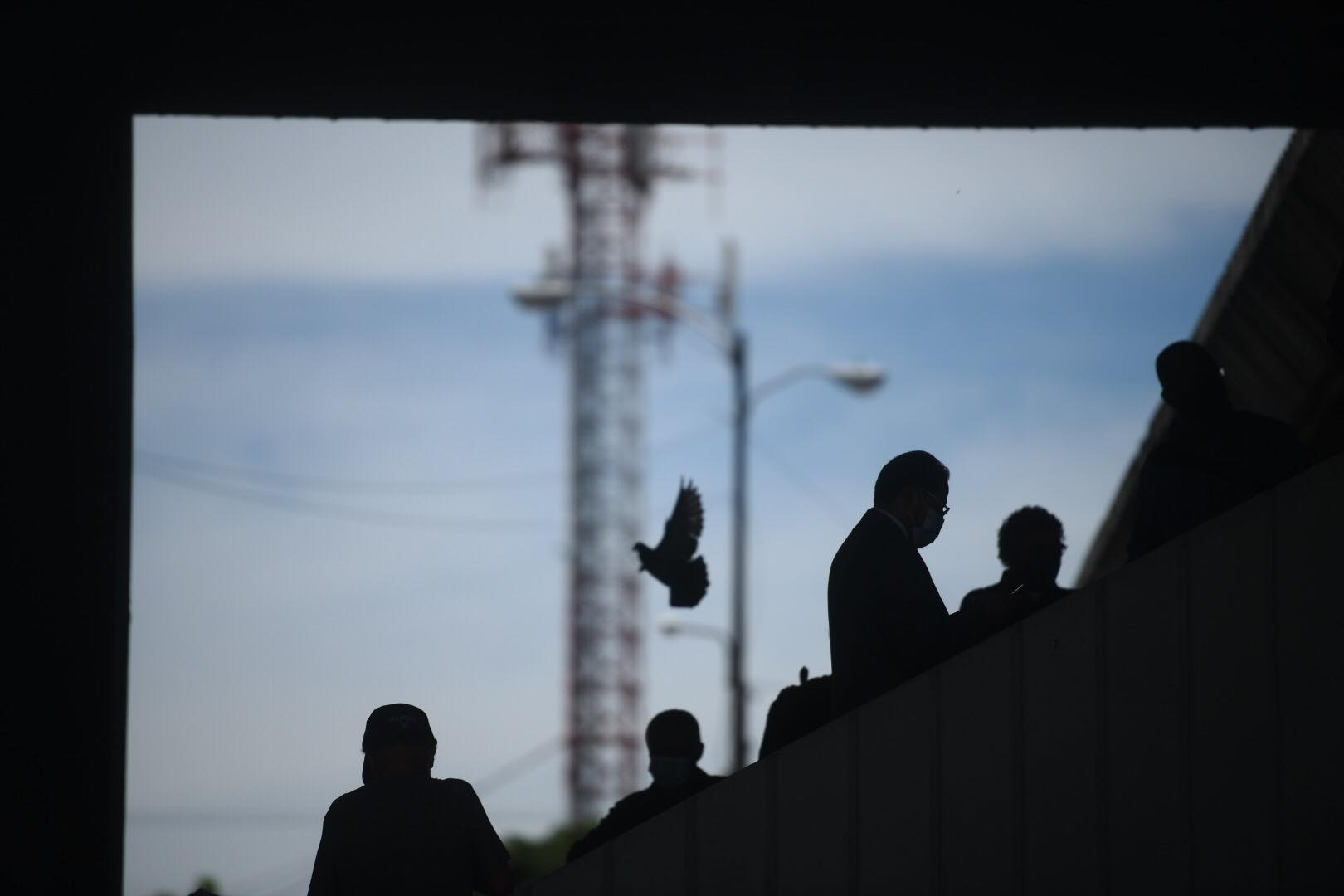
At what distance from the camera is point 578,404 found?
48.7 m

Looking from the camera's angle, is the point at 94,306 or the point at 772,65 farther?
the point at 772,65

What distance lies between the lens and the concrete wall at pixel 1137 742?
546cm

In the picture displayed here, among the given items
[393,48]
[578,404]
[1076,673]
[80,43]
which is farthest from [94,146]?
[578,404]

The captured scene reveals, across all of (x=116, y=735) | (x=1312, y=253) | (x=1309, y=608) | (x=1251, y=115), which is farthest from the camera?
(x=1312, y=253)

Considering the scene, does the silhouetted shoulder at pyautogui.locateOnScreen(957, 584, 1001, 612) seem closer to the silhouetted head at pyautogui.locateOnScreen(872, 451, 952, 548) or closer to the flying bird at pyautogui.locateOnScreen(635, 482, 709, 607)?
Answer: the silhouetted head at pyautogui.locateOnScreen(872, 451, 952, 548)

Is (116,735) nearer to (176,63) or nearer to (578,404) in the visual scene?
(176,63)

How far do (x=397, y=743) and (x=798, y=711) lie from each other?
5.26 ft

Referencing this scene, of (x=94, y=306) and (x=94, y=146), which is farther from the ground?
(x=94, y=146)

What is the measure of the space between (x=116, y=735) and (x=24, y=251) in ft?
6.90

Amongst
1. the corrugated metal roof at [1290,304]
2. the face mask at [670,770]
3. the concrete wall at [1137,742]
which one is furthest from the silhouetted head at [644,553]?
the corrugated metal roof at [1290,304]

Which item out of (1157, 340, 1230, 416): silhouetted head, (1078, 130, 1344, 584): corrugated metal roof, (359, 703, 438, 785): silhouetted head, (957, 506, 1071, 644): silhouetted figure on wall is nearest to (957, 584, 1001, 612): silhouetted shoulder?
(957, 506, 1071, 644): silhouetted figure on wall

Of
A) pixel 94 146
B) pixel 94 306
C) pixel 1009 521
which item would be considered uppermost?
pixel 94 146

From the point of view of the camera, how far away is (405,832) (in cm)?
541

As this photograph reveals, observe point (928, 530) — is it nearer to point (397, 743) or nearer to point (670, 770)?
point (670, 770)
